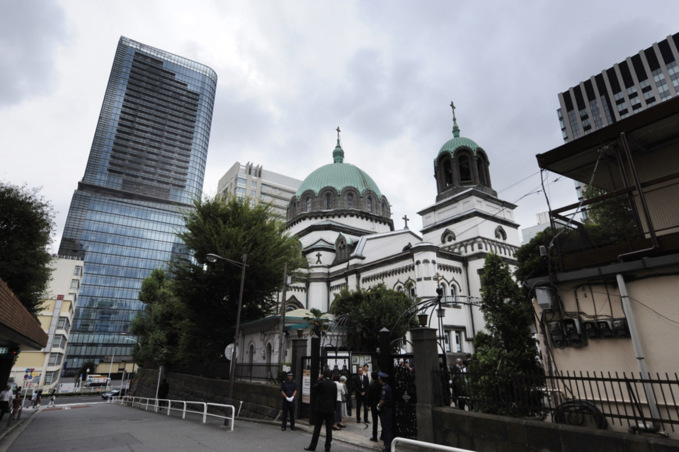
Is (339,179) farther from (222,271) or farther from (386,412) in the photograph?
(386,412)

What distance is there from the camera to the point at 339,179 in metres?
42.7

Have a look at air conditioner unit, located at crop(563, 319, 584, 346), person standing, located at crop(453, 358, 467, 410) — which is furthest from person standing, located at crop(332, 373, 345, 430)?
air conditioner unit, located at crop(563, 319, 584, 346)

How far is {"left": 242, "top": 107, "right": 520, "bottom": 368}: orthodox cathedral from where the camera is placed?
25750mm

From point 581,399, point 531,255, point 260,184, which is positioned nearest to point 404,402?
point 581,399

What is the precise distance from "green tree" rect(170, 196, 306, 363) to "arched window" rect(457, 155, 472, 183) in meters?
18.0

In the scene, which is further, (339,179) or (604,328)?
(339,179)

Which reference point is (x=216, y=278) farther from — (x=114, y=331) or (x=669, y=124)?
(x=114, y=331)

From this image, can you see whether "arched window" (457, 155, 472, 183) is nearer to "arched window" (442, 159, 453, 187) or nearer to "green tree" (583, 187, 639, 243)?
"arched window" (442, 159, 453, 187)

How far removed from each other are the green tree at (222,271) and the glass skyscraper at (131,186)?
52934 millimetres

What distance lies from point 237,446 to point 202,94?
130 m

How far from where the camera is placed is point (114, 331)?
75.2 metres

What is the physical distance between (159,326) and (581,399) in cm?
3091

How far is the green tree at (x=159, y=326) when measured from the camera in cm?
2580

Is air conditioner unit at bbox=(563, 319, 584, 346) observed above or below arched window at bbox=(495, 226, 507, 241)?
below
